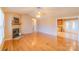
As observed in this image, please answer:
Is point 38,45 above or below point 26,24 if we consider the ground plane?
below

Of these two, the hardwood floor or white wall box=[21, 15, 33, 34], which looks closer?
the hardwood floor

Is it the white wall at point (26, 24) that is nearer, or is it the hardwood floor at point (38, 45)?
the hardwood floor at point (38, 45)

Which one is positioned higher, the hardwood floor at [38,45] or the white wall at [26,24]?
the white wall at [26,24]

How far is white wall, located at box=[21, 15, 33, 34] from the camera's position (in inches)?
440

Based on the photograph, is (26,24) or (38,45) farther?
(26,24)

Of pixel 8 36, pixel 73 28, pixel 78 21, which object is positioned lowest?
pixel 8 36

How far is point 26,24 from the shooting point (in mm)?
11648

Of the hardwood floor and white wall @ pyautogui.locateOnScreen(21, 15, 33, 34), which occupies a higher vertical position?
white wall @ pyautogui.locateOnScreen(21, 15, 33, 34)

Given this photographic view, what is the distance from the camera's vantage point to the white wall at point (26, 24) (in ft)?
36.6
